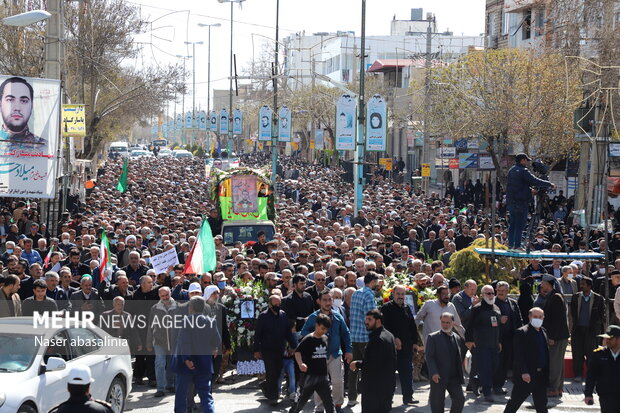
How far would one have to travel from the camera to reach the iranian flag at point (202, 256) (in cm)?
1523

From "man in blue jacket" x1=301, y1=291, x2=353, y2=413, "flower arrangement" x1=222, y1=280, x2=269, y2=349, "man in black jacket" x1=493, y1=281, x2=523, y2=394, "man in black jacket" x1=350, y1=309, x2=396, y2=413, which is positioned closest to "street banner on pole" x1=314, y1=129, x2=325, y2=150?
"flower arrangement" x1=222, y1=280, x2=269, y2=349

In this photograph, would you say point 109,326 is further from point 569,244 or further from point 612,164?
point 612,164

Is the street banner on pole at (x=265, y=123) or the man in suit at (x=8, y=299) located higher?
the street banner on pole at (x=265, y=123)

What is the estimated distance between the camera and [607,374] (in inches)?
383

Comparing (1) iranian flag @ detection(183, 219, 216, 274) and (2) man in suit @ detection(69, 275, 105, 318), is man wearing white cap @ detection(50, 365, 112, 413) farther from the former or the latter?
(1) iranian flag @ detection(183, 219, 216, 274)

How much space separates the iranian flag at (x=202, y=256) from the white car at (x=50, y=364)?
13.0ft

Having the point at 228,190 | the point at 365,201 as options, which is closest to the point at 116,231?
the point at 228,190

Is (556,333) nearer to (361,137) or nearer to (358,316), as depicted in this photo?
(358,316)

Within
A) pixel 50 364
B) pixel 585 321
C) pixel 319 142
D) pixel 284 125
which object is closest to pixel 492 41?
pixel 284 125

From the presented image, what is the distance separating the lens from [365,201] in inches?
1415

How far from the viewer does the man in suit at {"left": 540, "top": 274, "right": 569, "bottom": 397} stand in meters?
13.0

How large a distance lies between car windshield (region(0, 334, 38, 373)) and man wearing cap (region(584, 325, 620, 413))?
17.8 ft

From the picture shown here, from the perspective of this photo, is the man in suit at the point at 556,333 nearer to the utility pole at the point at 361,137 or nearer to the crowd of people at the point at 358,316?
the crowd of people at the point at 358,316

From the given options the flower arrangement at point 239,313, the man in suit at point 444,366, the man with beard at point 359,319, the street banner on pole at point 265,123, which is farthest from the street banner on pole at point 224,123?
the man in suit at point 444,366
